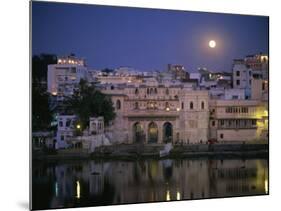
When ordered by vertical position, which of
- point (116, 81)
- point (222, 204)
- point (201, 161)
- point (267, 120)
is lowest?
point (222, 204)

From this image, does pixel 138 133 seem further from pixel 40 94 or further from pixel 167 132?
pixel 40 94

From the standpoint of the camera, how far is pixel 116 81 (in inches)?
221

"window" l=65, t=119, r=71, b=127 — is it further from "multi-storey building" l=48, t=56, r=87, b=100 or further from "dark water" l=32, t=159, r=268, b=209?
"dark water" l=32, t=159, r=268, b=209

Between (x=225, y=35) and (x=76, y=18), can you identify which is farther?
(x=225, y=35)

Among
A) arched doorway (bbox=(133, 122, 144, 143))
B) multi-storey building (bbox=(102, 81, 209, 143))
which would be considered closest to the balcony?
multi-storey building (bbox=(102, 81, 209, 143))

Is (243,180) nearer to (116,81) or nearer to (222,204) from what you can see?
(222,204)

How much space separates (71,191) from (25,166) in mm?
507

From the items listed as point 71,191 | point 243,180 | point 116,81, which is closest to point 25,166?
point 71,191

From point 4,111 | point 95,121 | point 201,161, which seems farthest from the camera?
point 201,161

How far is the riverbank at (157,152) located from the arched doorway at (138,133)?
0.06 m

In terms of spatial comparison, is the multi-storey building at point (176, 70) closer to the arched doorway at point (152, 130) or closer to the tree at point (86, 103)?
the arched doorway at point (152, 130)

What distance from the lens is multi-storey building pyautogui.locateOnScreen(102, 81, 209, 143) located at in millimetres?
5668

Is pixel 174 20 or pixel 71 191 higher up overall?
pixel 174 20

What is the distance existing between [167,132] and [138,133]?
12.2 inches
